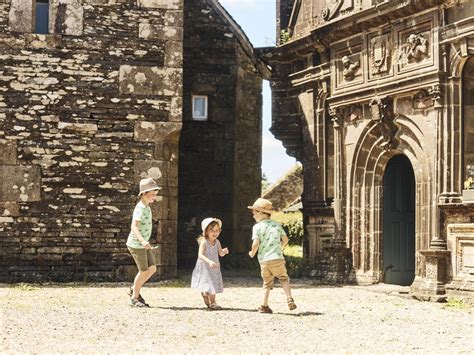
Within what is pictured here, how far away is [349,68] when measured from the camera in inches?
558

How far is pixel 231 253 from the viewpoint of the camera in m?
18.3

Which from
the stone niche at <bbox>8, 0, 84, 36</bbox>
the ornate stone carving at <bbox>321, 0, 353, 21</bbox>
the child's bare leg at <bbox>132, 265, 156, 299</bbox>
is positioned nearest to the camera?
the child's bare leg at <bbox>132, 265, 156, 299</bbox>

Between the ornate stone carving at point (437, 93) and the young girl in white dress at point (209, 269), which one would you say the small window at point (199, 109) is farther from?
the young girl in white dress at point (209, 269)

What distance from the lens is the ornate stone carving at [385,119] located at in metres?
13.4

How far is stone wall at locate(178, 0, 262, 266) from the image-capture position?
717 inches

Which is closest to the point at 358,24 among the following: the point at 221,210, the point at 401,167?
the point at 401,167

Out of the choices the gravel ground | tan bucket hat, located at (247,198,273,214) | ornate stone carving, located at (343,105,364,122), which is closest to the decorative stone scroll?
ornate stone carving, located at (343,105,364,122)

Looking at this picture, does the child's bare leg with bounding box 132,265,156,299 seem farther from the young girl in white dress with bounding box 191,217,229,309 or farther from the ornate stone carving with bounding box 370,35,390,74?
the ornate stone carving with bounding box 370,35,390,74

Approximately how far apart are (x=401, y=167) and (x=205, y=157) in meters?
5.15

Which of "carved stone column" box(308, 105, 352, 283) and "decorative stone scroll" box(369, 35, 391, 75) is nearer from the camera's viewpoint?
"decorative stone scroll" box(369, 35, 391, 75)

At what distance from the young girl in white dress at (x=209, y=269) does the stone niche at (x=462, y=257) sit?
135 inches

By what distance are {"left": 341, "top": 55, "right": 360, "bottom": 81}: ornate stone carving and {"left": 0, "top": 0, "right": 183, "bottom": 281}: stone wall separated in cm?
271

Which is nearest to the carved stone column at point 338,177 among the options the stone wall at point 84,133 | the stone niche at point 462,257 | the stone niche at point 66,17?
the stone wall at point 84,133

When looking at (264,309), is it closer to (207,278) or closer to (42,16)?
(207,278)
